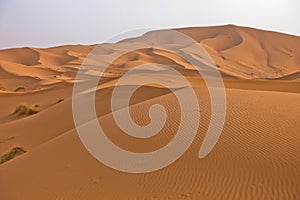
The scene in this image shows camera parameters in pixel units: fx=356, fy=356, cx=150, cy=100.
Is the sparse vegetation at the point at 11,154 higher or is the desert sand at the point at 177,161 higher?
the desert sand at the point at 177,161

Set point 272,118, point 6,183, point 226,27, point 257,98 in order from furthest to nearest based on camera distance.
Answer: point 226,27
point 257,98
point 272,118
point 6,183

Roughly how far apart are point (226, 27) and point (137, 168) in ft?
282

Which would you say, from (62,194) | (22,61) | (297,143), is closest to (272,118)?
(297,143)

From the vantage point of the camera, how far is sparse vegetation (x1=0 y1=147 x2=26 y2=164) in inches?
393

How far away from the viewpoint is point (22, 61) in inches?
2694

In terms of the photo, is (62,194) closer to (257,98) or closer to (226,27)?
(257,98)

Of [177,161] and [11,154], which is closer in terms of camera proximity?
[177,161]

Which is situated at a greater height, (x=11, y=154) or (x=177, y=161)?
(x=177, y=161)

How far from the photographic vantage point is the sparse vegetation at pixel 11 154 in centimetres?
999

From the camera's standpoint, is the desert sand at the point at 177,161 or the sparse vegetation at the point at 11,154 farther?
the sparse vegetation at the point at 11,154

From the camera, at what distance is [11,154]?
1023 cm

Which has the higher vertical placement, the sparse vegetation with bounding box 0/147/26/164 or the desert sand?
the desert sand

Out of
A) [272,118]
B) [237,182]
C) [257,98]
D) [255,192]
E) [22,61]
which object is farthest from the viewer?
[22,61]

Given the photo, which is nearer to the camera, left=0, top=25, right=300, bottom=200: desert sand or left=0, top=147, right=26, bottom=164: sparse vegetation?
left=0, top=25, right=300, bottom=200: desert sand
